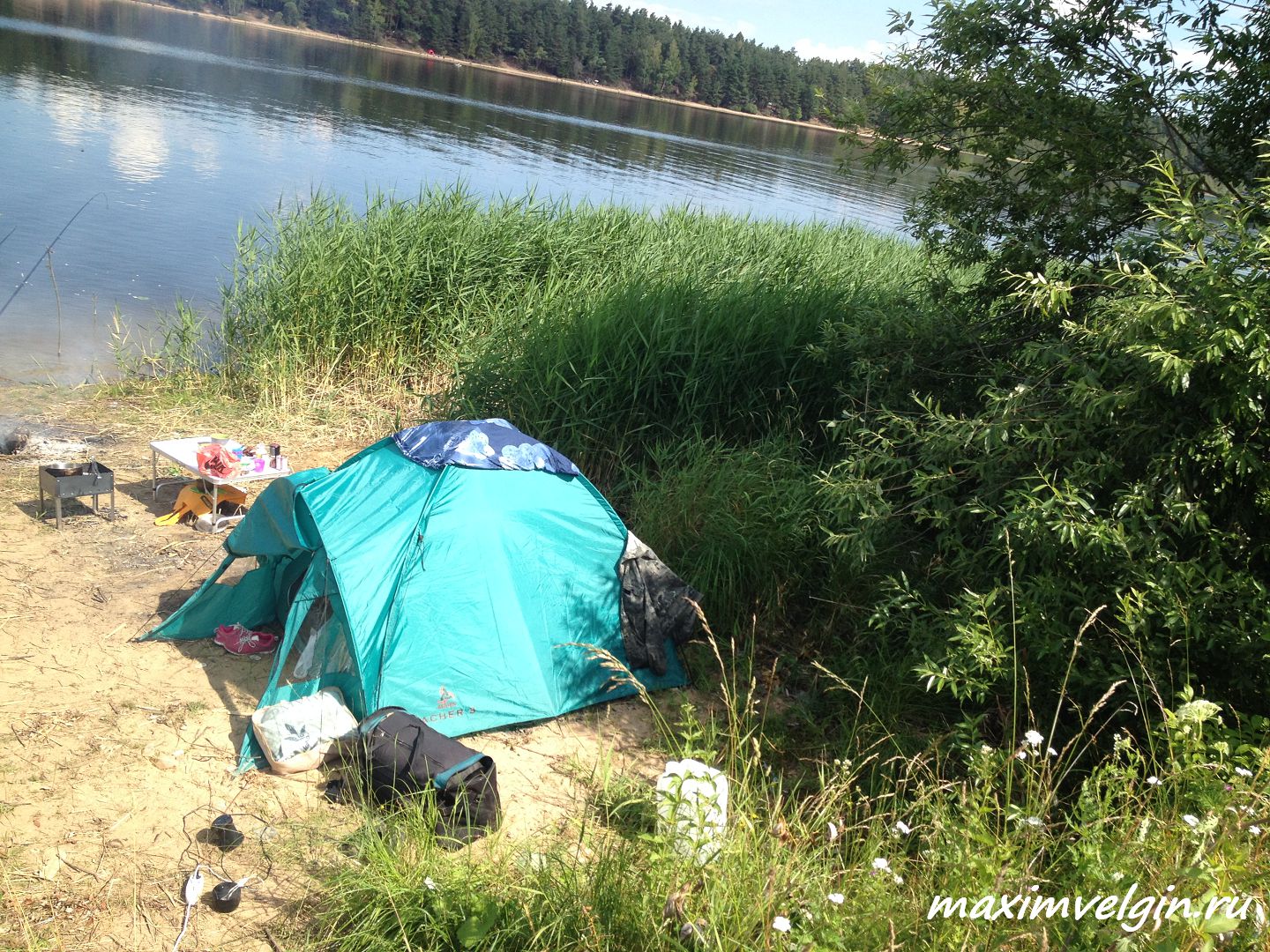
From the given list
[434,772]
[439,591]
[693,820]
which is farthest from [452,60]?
[693,820]

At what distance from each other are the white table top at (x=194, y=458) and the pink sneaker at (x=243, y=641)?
131 centimetres

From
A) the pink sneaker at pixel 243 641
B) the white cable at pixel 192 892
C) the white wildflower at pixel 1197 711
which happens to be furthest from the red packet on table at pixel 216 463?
the white wildflower at pixel 1197 711

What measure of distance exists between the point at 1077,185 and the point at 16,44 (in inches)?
1168

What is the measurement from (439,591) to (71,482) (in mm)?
2716

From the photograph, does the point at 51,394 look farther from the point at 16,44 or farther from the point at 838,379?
the point at 16,44

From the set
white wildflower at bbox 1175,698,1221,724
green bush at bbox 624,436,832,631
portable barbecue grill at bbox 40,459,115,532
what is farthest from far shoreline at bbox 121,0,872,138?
white wildflower at bbox 1175,698,1221,724

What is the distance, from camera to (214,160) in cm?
1808

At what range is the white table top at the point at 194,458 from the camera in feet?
20.4

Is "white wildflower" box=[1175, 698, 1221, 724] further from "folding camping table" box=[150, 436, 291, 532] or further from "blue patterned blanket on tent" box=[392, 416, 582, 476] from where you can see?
"folding camping table" box=[150, 436, 291, 532]

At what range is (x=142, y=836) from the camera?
3672mm

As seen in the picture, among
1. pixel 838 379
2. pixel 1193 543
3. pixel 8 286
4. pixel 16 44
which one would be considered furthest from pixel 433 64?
pixel 1193 543

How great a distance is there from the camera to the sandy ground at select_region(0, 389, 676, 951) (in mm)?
3334

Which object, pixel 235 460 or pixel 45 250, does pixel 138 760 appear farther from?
pixel 45 250

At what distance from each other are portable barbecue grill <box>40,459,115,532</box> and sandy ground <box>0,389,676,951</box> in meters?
0.20
